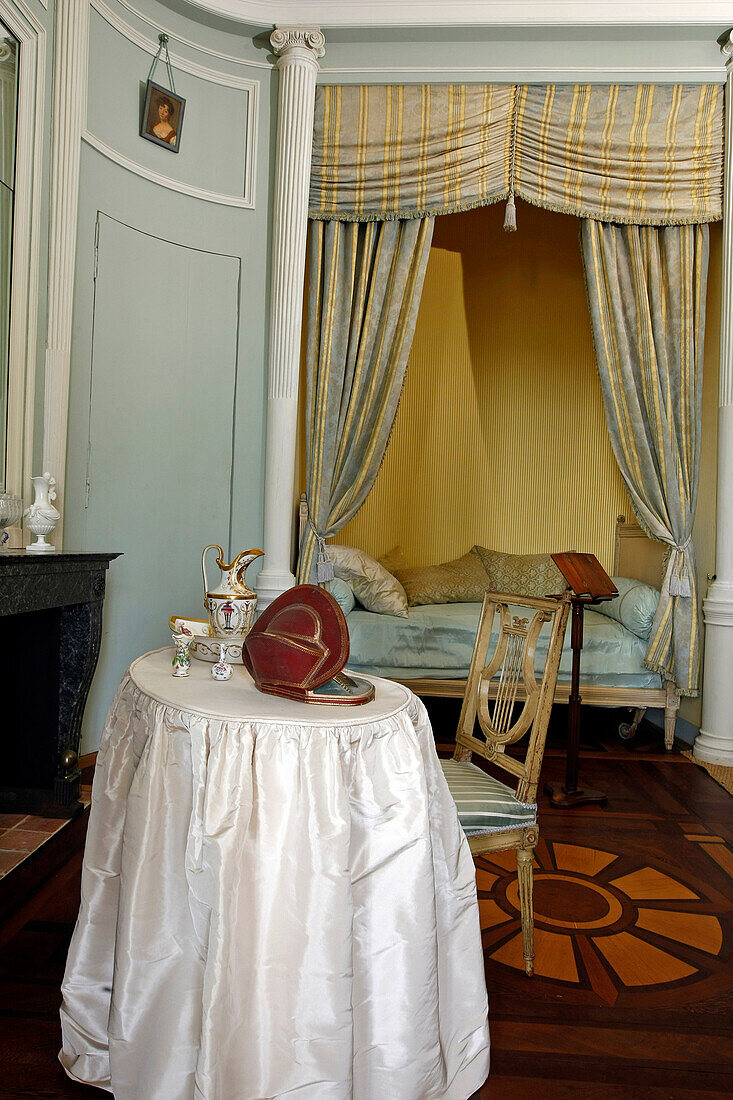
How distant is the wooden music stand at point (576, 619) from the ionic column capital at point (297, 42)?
2.92m

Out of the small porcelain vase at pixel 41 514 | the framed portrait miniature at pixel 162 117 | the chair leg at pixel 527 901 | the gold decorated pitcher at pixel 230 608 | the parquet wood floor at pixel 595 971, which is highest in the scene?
the framed portrait miniature at pixel 162 117

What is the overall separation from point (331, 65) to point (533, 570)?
3.27 meters

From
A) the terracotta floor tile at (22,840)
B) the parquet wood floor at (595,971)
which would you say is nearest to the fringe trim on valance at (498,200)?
the parquet wood floor at (595,971)

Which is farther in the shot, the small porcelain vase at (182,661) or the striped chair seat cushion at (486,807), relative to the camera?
the striped chair seat cushion at (486,807)

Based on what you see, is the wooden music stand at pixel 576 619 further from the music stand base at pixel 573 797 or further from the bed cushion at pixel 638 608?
the bed cushion at pixel 638 608

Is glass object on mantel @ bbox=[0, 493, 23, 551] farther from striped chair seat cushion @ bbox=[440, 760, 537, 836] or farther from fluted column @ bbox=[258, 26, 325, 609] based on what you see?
striped chair seat cushion @ bbox=[440, 760, 537, 836]

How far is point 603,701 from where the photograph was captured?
4332 mm

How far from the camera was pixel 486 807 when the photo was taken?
1966mm

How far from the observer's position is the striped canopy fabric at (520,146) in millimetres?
4129

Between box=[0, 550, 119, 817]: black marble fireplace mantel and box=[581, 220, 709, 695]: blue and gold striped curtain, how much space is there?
2.85 meters

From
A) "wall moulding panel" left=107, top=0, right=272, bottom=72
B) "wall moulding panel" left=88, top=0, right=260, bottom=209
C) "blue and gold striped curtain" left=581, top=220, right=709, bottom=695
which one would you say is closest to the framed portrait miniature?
"wall moulding panel" left=88, top=0, right=260, bottom=209

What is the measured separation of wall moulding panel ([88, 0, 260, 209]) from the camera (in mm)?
3562

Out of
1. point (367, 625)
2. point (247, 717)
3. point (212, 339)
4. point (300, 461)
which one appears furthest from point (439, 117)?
point (247, 717)

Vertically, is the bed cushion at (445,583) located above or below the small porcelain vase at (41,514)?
below
